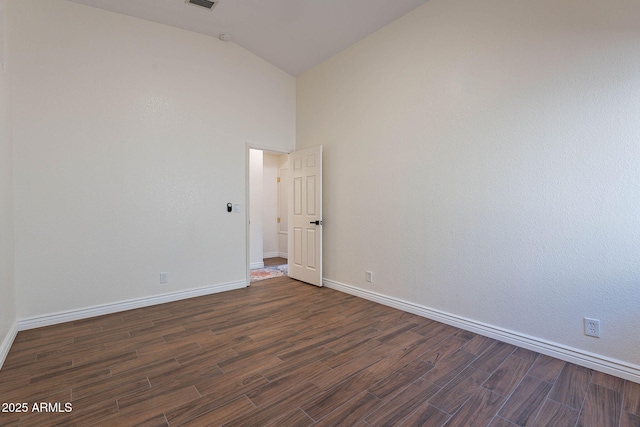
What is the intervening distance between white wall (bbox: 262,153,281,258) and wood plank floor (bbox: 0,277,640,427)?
3.95 m

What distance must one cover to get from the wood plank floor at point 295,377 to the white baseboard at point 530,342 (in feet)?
0.22

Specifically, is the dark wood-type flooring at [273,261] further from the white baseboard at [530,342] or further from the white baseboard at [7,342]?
the white baseboard at [7,342]

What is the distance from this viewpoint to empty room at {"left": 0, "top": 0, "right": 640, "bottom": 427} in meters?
2.06

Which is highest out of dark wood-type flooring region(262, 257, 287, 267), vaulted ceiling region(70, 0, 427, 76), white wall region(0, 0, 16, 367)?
vaulted ceiling region(70, 0, 427, 76)

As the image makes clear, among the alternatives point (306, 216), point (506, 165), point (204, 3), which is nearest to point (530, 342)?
point (506, 165)

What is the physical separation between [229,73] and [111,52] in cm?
145

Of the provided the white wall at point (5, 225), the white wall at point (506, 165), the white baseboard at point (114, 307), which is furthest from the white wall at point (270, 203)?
the white wall at point (5, 225)

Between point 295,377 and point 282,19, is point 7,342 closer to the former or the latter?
point 295,377

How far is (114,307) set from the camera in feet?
11.4

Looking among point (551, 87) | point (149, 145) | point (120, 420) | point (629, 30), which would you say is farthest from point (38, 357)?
point (629, 30)

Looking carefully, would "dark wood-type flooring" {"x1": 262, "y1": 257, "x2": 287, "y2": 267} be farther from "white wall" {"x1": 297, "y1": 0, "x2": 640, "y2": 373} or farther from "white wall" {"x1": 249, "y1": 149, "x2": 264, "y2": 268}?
"white wall" {"x1": 297, "y1": 0, "x2": 640, "y2": 373}

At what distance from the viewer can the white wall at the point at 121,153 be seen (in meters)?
3.04

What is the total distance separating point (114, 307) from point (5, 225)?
1.39 metres

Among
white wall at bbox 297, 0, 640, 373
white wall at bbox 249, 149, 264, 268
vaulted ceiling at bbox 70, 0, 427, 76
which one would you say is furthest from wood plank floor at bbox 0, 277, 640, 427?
vaulted ceiling at bbox 70, 0, 427, 76
